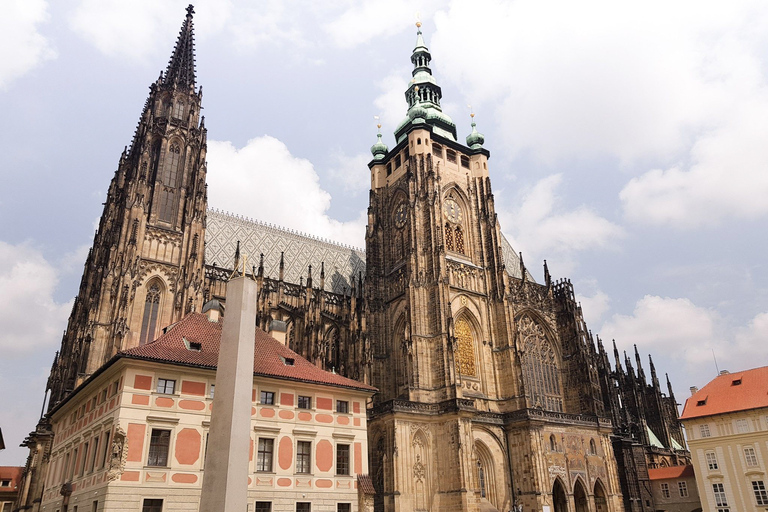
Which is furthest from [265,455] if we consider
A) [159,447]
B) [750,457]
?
[750,457]

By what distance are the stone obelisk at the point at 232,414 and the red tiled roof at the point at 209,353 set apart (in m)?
10.5

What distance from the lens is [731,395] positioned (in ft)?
133

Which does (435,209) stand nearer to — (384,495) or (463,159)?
(463,159)

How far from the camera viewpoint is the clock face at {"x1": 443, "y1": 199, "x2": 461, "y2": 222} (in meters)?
46.7

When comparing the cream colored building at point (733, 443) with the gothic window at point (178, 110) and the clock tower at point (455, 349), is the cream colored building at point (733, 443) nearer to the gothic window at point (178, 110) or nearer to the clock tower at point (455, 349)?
the clock tower at point (455, 349)

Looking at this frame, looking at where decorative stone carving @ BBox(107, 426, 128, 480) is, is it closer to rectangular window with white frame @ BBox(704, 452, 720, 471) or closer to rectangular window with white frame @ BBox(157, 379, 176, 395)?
rectangular window with white frame @ BBox(157, 379, 176, 395)

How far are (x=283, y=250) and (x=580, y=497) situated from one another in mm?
30002

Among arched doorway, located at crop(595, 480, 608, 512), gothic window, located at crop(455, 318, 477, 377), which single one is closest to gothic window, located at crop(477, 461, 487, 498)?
gothic window, located at crop(455, 318, 477, 377)

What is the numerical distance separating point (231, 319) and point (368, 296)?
3204 cm

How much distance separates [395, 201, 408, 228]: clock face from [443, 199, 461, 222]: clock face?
313 centimetres

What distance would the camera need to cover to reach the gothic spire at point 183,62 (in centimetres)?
4641

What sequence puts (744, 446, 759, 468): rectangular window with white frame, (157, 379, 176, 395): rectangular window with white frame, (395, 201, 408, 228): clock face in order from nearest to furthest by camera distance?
(157, 379, 176, 395): rectangular window with white frame → (744, 446, 759, 468): rectangular window with white frame → (395, 201, 408, 228): clock face

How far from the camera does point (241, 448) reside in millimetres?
11961

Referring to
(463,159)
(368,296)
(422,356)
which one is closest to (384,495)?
(422,356)
